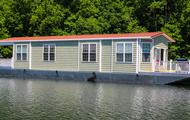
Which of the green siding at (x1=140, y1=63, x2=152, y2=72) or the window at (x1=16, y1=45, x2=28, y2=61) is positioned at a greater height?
the window at (x1=16, y1=45, x2=28, y2=61)

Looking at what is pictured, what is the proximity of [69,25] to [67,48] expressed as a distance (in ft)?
45.3

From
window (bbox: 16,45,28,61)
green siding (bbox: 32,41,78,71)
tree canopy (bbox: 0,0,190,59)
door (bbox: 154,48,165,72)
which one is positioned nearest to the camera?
door (bbox: 154,48,165,72)

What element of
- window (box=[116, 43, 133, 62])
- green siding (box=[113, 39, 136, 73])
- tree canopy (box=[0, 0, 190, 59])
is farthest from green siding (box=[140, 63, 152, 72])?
tree canopy (box=[0, 0, 190, 59])

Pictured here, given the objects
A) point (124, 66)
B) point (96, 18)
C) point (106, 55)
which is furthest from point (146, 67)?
point (96, 18)

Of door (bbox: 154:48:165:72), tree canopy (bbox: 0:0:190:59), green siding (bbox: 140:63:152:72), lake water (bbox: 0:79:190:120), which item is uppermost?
tree canopy (bbox: 0:0:190:59)

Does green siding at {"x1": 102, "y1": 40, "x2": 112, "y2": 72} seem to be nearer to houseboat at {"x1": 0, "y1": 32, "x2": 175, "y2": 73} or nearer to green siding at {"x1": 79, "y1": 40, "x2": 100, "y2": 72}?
houseboat at {"x1": 0, "y1": 32, "x2": 175, "y2": 73}

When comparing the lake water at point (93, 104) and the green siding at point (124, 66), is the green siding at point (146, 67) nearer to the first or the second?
the green siding at point (124, 66)

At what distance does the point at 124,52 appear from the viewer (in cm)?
4041

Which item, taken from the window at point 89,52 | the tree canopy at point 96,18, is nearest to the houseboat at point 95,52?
the window at point 89,52

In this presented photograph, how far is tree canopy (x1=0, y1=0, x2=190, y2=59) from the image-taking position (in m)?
52.3

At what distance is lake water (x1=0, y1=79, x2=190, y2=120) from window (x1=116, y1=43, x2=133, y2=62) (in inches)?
315

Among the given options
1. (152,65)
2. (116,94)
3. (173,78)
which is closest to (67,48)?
(152,65)

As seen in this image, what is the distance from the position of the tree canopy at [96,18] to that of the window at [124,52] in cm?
1205

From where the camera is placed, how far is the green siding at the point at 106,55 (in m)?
41.2
